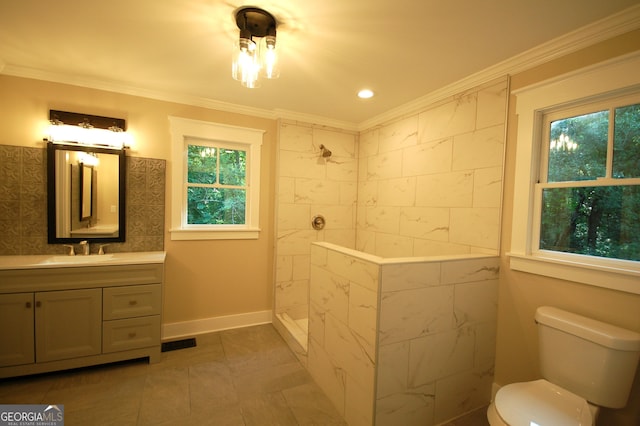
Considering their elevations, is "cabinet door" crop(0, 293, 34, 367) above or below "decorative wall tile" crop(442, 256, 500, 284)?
below

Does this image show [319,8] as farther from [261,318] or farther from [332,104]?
[261,318]

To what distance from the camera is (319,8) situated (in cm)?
142

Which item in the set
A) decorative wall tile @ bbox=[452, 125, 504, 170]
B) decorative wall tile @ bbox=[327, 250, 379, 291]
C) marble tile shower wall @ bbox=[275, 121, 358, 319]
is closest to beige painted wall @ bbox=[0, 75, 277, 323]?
marble tile shower wall @ bbox=[275, 121, 358, 319]

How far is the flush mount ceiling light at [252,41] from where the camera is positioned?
1.46 meters

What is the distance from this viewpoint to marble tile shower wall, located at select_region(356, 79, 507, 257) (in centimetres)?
197

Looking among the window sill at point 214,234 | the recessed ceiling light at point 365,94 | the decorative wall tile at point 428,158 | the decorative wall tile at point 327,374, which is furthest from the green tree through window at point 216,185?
the decorative wall tile at point 428,158

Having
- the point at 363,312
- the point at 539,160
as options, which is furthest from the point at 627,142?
the point at 363,312

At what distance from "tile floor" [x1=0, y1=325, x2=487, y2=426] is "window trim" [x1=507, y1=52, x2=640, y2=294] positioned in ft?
3.71

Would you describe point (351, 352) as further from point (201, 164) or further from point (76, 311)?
point (201, 164)

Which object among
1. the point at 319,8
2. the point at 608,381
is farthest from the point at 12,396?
the point at 608,381

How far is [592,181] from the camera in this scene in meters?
1.54

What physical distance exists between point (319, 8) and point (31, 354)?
3078mm

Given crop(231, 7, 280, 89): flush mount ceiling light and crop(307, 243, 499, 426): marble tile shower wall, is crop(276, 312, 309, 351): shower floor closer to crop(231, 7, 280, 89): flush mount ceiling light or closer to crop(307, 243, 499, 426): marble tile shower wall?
crop(307, 243, 499, 426): marble tile shower wall

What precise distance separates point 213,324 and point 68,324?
3.91 ft
